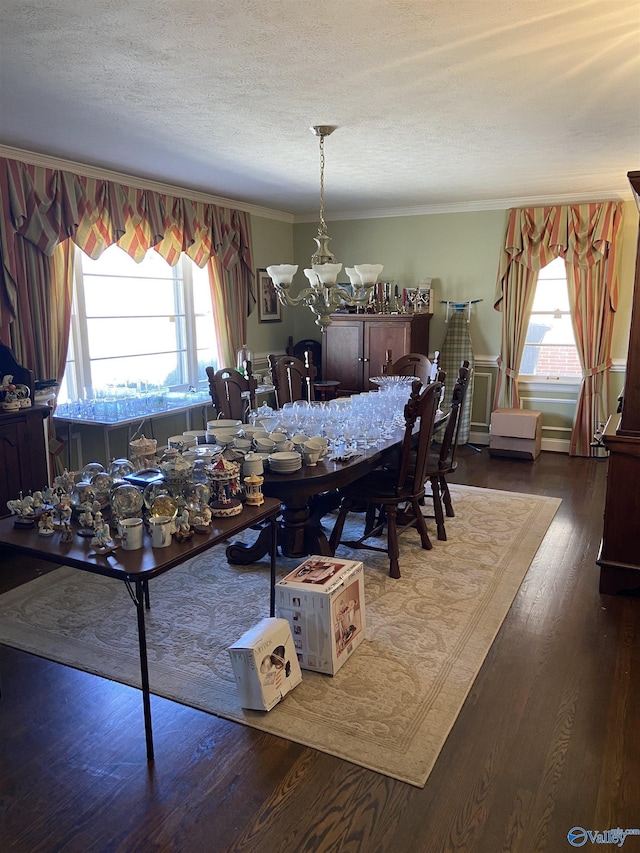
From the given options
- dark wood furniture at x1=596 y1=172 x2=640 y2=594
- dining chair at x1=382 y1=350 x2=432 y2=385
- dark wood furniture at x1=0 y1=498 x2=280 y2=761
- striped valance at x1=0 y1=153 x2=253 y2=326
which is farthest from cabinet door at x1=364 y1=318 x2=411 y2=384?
dark wood furniture at x1=0 y1=498 x2=280 y2=761

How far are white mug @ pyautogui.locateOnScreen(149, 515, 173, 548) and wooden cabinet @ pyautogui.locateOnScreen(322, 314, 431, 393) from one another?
4.56 metres

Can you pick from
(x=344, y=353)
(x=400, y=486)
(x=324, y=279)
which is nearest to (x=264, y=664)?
(x=400, y=486)

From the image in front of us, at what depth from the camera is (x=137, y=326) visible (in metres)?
5.41

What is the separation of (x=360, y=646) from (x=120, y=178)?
13.2ft

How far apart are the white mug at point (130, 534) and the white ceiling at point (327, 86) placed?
181cm

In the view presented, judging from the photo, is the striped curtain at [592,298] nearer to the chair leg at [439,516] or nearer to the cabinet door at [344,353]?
the cabinet door at [344,353]

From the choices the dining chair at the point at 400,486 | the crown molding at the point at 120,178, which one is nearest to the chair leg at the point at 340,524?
the dining chair at the point at 400,486

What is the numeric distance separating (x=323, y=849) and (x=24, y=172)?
4312 millimetres

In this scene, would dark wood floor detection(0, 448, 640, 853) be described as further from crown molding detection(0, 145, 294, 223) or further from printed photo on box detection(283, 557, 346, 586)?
crown molding detection(0, 145, 294, 223)

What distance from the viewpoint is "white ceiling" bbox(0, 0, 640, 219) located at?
2213 mm

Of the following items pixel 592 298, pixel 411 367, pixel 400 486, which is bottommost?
pixel 400 486

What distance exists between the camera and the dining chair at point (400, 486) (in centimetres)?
337

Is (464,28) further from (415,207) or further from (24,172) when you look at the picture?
(415,207)

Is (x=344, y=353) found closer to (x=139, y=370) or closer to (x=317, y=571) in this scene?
(x=139, y=370)
